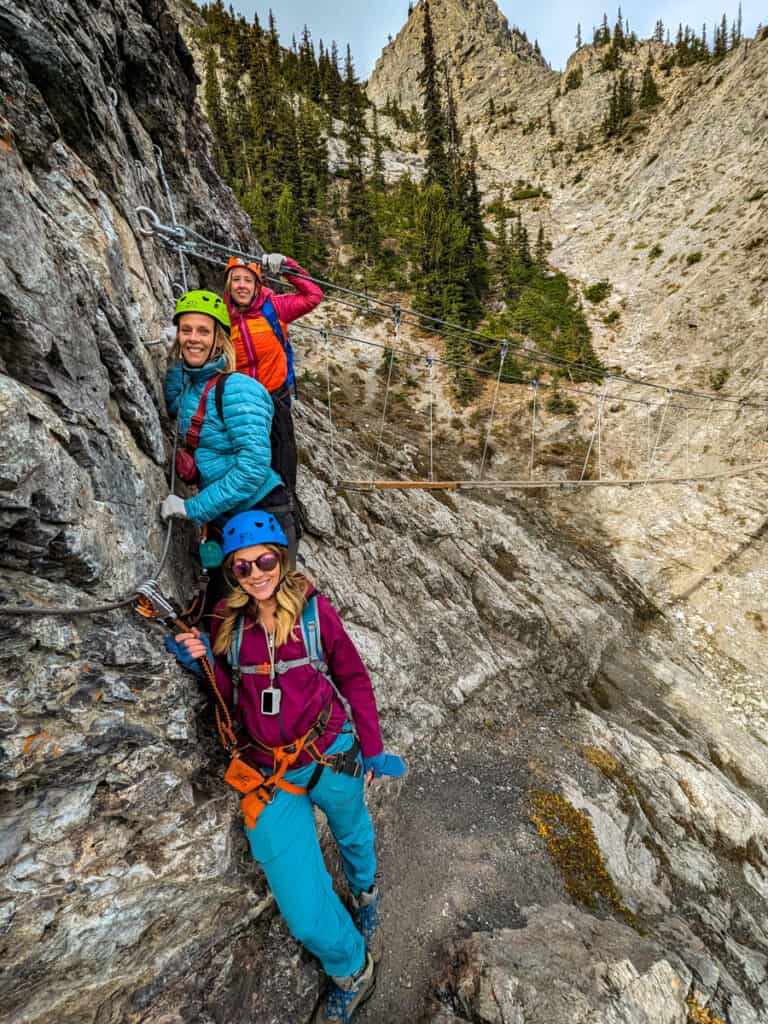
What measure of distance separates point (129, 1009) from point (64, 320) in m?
4.29

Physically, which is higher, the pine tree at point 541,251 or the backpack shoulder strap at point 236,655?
the pine tree at point 541,251

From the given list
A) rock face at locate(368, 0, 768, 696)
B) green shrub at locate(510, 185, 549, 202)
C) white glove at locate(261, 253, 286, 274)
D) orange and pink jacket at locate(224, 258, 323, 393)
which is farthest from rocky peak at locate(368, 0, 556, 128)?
orange and pink jacket at locate(224, 258, 323, 393)

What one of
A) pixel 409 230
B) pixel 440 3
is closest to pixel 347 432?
pixel 409 230

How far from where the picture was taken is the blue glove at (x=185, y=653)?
2.89 m

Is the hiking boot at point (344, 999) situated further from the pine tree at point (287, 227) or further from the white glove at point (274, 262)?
the pine tree at point (287, 227)

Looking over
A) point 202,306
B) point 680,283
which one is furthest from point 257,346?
point 680,283

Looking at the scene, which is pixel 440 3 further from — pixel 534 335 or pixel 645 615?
pixel 645 615

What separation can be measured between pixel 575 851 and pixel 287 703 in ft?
14.0

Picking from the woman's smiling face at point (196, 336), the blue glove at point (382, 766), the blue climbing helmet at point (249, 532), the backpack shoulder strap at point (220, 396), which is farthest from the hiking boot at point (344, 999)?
A: the woman's smiling face at point (196, 336)

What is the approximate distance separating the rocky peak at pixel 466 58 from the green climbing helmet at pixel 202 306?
198 ft

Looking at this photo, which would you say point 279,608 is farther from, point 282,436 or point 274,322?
point 274,322

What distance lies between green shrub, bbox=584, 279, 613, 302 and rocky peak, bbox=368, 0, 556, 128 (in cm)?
3859

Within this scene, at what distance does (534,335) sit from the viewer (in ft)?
68.0

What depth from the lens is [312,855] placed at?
9.63 feet
